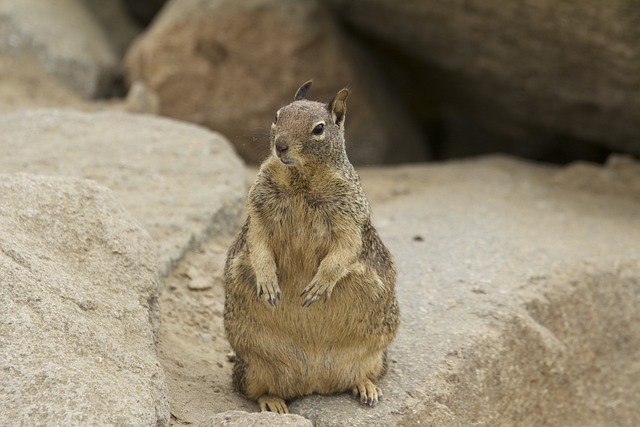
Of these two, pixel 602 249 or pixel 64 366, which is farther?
pixel 602 249

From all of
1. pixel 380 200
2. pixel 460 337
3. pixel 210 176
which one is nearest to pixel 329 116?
pixel 460 337

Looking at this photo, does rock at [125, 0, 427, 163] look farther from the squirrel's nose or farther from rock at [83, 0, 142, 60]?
the squirrel's nose

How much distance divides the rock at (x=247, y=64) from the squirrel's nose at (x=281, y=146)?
15.8 feet

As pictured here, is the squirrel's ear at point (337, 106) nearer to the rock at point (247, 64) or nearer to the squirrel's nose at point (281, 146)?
the squirrel's nose at point (281, 146)

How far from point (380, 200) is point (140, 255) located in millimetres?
3869

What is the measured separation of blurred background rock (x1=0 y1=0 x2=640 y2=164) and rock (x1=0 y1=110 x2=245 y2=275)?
58.8 inches

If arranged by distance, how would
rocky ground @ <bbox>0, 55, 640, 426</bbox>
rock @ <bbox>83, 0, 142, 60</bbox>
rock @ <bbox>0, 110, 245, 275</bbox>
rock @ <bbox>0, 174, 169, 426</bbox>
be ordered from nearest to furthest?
rock @ <bbox>0, 174, 169, 426</bbox>
rocky ground @ <bbox>0, 55, 640, 426</bbox>
rock @ <bbox>0, 110, 245, 275</bbox>
rock @ <bbox>83, 0, 142, 60</bbox>

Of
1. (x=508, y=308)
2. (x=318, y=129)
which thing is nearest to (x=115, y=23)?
(x=508, y=308)

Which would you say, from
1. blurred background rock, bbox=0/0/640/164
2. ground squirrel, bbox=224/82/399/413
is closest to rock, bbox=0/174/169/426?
ground squirrel, bbox=224/82/399/413

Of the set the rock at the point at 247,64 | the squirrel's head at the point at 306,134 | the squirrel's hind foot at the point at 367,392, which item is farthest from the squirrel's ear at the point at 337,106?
the rock at the point at 247,64

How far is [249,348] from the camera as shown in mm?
4562

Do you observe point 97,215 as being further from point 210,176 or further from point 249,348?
point 210,176

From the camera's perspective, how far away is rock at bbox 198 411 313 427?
387cm

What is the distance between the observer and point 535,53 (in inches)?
327
